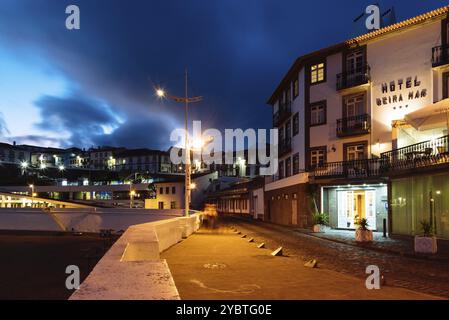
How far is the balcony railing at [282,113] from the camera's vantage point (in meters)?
40.2

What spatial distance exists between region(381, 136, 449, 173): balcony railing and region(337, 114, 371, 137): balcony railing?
3367mm

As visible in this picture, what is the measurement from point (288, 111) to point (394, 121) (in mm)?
13975

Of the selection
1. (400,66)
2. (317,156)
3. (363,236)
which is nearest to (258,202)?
(317,156)

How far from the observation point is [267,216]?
158ft

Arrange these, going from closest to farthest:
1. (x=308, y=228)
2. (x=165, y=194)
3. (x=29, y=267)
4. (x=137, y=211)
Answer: (x=29, y=267) → (x=308, y=228) → (x=137, y=211) → (x=165, y=194)

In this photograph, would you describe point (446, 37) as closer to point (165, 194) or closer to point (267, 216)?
point (267, 216)

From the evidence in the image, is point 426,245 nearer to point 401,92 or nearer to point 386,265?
point 386,265

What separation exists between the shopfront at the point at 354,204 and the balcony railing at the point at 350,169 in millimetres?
1158

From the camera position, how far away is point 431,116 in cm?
2261

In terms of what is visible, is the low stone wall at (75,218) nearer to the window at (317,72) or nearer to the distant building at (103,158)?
the window at (317,72)

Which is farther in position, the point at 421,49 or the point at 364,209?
the point at 364,209

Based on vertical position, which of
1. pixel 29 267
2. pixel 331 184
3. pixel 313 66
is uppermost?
pixel 313 66

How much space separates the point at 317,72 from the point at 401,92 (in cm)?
788
